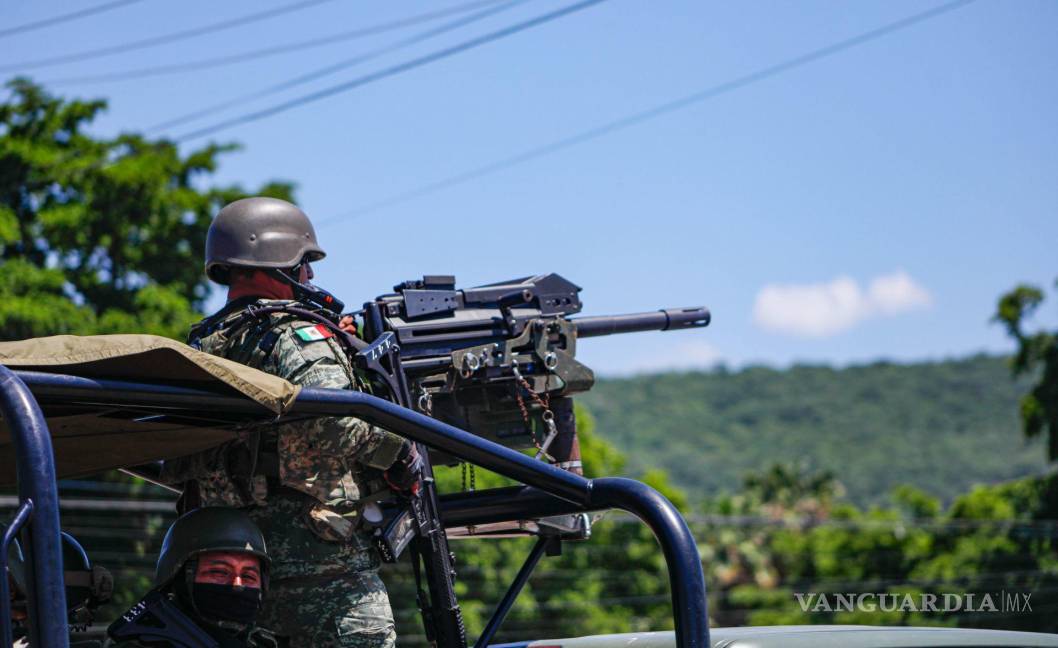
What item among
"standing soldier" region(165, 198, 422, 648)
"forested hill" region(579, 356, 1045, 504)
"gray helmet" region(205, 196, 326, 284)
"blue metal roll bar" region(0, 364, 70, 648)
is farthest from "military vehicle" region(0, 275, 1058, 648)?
"forested hill" region(579, 356, 1045, 504)

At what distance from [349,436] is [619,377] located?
5867 inches

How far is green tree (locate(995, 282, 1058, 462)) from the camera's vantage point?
25641 millimetres

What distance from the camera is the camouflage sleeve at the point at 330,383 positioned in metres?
3.81

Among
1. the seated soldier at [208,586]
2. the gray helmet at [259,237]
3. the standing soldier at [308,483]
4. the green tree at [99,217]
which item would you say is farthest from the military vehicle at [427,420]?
the green tree at [99,217]

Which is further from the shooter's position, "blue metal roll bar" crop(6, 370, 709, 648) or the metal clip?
the metal clip

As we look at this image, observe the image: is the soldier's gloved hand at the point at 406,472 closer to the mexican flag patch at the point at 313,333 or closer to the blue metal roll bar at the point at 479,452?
the mexican flag patch at the point at 313,333

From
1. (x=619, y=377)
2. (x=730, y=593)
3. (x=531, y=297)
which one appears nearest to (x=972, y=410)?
(x=619, y=377)

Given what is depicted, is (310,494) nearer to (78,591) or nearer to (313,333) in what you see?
(313,333)

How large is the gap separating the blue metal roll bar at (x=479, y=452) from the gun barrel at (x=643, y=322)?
79.0 inches

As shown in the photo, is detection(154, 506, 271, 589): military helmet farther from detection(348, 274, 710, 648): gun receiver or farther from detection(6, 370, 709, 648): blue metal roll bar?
detection(348, 274, 710, 648): gun receiver

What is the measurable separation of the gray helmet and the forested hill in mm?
109745

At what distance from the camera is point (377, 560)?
13.4ft

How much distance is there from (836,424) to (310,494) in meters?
137

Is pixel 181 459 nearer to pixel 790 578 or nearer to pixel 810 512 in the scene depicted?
pixel 790 578
